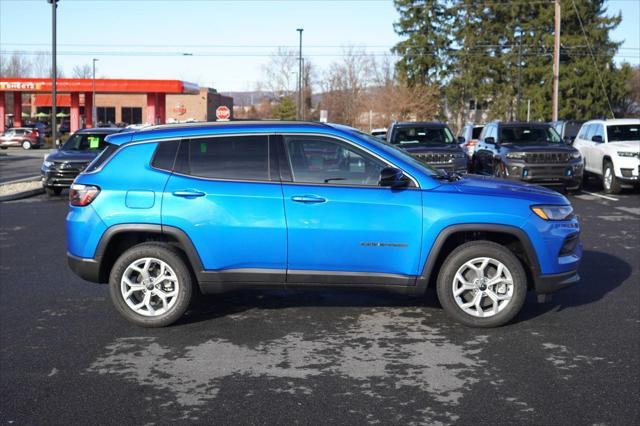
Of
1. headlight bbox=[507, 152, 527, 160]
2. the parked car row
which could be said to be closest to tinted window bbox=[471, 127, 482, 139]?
the parked car row

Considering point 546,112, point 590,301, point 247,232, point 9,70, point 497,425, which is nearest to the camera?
point 497,425

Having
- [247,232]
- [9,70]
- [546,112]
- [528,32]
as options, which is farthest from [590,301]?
[9,70]

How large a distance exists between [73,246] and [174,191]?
3.56ft

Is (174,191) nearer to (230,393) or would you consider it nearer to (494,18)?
(230,393)

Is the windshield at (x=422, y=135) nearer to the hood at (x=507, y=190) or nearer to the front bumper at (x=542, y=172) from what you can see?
the front bumper at (x=542, y=172)

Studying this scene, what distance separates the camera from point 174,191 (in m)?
6.72

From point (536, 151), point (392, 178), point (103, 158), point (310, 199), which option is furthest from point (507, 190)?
point (536, 151)

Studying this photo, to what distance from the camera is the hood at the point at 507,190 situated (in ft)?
22.1

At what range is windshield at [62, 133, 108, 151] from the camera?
826 inches

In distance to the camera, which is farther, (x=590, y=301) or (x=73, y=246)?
(x=590, y=301)

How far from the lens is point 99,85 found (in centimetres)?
6094

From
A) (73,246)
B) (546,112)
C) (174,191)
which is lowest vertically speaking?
(73,246)

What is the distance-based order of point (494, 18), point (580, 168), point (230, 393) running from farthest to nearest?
point (494, 18) < point (580, 168) < point (230, 393)

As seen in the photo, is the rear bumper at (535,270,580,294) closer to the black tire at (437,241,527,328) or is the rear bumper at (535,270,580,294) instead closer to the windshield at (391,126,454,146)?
the black tire at (437,241,527,328)
